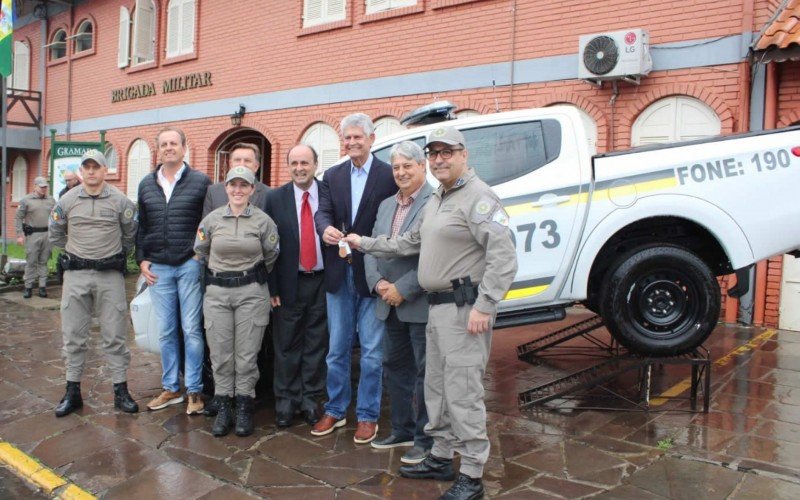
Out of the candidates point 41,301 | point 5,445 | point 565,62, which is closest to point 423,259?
point 5,445

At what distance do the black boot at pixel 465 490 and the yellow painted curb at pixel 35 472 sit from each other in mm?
1970

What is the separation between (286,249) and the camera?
14.8 ft

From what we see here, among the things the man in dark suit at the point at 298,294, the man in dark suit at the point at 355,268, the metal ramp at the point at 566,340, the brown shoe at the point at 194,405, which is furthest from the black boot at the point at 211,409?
the metal ramp at the point at 566,340

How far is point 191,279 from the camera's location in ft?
15.9

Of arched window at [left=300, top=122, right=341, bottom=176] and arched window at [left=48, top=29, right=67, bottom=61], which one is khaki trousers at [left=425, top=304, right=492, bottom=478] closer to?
arched window at [left=300, top=122, right=341, bottom=176]

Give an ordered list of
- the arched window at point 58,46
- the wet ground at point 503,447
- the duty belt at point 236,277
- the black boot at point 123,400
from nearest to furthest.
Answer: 1. the wet ground at point 503,447
2. the duty belt at point 236,277
3. the black boot at point 123,400
4. the arched window at point 58,46

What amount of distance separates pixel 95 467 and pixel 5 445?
88cm

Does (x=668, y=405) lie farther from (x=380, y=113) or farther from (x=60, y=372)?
(x=380, y=113)

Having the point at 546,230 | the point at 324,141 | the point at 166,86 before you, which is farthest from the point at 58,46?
the point at 546,230

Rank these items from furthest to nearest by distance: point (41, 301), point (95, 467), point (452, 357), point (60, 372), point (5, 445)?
point (41, 301) → point (60, 372) → point (5, 445) → point (95, 467) → point (452, 357)

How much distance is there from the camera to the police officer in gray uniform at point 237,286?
4.43 m

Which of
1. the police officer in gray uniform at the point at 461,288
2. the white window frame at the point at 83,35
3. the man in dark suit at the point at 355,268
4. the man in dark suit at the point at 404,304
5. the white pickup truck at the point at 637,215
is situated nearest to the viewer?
the police officer in gray uniform at the point at 461,288

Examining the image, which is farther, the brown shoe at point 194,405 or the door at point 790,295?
the door at point 790,295

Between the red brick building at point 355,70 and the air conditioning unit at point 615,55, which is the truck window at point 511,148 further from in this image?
the air conditioning unit at point 615,55
